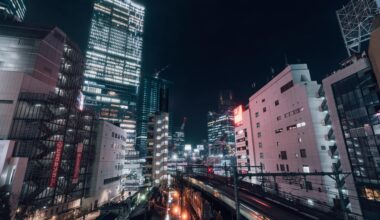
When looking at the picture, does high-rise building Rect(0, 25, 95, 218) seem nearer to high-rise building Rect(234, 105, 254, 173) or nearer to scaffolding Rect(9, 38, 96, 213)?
scaffolding Rect(9, 38, 96, 213)

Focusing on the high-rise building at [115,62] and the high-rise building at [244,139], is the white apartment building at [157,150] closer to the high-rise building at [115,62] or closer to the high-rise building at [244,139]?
the high-rise building at [244,139]

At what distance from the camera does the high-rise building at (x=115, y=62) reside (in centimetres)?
10700

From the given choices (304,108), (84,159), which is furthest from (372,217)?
Result: (84,159)

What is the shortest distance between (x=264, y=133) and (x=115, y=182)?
153ft

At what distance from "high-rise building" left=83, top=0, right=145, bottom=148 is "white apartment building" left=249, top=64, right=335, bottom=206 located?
85.7 meters

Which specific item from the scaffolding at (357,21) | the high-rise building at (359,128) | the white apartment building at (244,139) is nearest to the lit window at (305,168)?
the high-rise building at (359,128)

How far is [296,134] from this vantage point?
3522 cm

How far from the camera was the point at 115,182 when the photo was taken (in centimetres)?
4975

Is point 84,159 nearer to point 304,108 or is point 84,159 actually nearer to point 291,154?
point 291,154

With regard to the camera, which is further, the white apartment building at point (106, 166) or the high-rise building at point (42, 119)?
the white apartment building at point (106, 166)

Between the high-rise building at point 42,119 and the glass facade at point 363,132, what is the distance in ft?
153

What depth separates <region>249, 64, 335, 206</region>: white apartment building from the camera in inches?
1192

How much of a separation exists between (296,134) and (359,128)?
11043 millimetres

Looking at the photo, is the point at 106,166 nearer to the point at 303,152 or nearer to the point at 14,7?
the point at 303,152
